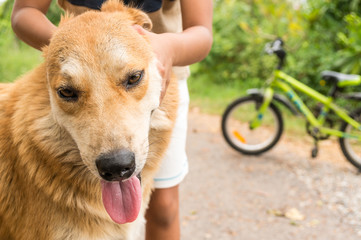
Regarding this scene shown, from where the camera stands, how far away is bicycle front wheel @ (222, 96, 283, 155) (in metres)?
5.25

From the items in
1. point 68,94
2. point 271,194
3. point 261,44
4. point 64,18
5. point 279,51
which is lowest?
point 271,194

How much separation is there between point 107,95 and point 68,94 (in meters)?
0.19

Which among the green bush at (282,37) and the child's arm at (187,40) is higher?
the child's arm at (187,40)

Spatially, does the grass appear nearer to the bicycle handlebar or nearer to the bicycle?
the bicycle

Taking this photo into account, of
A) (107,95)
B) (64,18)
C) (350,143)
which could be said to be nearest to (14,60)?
(350,143)

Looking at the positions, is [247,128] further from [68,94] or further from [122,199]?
[68,94]

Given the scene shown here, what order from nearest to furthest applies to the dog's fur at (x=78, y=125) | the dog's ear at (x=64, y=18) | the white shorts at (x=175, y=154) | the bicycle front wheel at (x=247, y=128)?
1. the dog's fur at (x=78, y=125)
2. the dog's ear at (x=64, y=18)
3. the white shorts at (x=175, y=154)
4. the bicycle front wheel at (x=247, y=128)

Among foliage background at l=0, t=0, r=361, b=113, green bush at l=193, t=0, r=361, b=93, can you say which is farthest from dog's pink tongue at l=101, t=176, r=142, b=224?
foliage background at l=0, t=0, r=361, b=113

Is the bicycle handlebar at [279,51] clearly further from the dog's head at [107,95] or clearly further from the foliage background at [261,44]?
the dog's head at [107,95]

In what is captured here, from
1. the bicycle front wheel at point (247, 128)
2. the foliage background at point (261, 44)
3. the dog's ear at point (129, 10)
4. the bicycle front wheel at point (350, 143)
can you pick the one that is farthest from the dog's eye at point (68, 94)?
the foliage background at point (261, 44)

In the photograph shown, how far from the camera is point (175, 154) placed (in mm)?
2104

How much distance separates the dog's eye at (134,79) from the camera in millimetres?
1553

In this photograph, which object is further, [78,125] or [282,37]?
[282,37]

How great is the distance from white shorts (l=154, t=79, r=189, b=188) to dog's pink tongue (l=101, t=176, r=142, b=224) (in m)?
0.47
